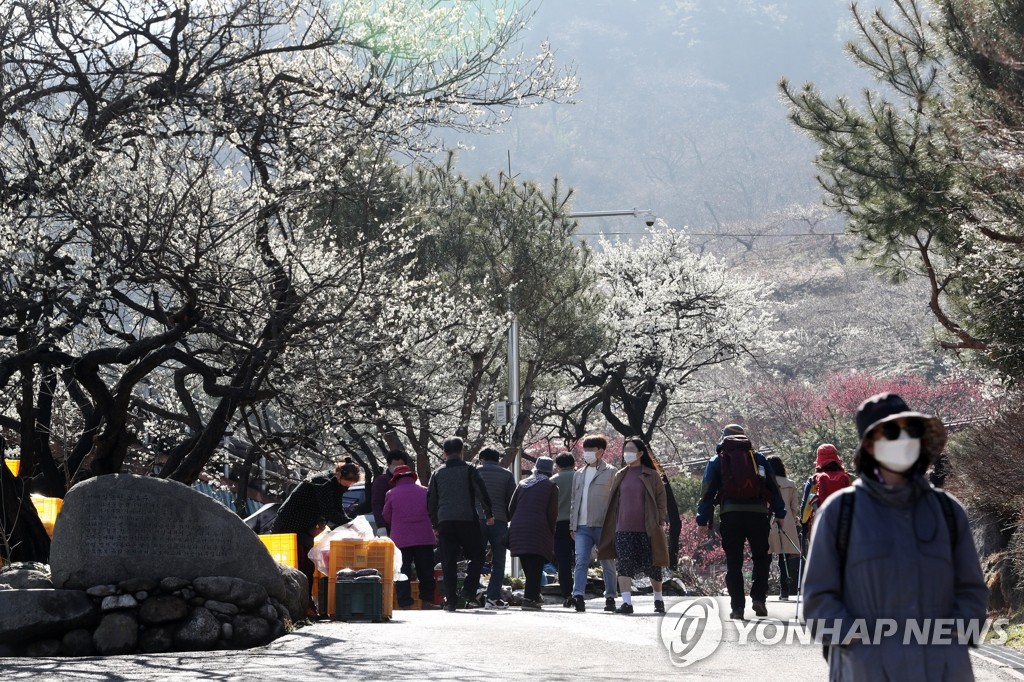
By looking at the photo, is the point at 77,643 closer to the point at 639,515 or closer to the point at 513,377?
the point at 639,515

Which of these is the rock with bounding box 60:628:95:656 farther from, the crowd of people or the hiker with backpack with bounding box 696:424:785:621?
the hiker with backpack with bounding box 696:424:785:621

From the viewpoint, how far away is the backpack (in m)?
11.9

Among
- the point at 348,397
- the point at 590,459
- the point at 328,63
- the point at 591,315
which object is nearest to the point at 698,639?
the point at 590,459

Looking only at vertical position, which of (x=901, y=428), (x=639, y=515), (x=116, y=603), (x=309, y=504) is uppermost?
(x=309, y=504)

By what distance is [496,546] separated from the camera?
618 inches

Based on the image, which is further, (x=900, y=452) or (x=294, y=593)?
(x=294, y=593)

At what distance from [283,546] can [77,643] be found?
3.48 meters

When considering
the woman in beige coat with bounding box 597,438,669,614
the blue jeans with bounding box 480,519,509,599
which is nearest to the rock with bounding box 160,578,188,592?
the woman in beige coat with bounding box 597,438,669,614

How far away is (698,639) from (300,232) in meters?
8.60

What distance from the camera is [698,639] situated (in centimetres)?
1062

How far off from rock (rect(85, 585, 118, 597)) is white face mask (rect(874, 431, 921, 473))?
298 inches

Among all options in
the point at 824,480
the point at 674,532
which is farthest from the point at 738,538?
the point at 674,532

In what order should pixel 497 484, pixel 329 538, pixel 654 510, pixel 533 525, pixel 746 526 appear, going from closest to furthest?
1. pixel 746 526
2. pixel 654 510
3. pixel 329 538
4. pixel 533 525
5. pixel 497 484

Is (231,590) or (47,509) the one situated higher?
(47,509)
